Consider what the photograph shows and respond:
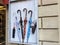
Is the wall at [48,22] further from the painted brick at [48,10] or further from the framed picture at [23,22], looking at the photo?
the framed picture at [23,22]

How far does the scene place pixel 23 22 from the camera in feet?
11.8

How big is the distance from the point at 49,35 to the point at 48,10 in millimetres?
467

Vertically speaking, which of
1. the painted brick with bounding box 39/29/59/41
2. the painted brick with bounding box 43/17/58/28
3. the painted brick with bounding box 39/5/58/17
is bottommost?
the painted brick with bounding box 39/29/59/41

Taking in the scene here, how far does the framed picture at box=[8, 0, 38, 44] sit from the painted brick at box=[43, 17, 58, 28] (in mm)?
201

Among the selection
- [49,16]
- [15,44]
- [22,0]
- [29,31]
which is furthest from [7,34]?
[49,16]

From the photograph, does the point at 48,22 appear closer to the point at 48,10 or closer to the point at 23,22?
the point at 48,10

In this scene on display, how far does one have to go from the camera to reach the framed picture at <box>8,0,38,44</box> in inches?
137

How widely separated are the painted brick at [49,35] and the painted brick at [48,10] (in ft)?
1.01

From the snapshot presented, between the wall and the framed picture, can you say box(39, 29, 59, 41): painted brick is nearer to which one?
the wall

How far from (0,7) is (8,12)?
1.47 ft

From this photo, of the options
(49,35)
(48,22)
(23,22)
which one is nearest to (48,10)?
(48,22)

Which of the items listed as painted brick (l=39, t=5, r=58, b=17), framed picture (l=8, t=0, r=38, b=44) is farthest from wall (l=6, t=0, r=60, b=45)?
framed picture (l=8, t=0, r=38, b=44)

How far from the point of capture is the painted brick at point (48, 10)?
3.23m

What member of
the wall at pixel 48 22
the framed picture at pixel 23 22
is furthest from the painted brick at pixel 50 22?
the framed picture at pixel 23 22
